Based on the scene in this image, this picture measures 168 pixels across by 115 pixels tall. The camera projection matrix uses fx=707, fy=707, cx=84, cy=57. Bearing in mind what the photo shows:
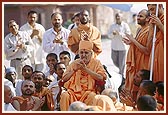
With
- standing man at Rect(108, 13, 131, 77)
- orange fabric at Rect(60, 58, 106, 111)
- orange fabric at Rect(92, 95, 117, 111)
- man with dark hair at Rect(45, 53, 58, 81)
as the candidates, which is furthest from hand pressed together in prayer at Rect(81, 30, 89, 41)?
standing man at Rect(108, 13, 131, 77)

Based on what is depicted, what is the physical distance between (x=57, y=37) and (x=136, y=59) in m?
1.28

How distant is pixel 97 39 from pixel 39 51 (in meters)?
1.76

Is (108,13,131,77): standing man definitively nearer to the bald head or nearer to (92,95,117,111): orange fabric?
(92,95,117,111): orange fabric

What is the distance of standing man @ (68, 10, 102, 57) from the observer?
799cm

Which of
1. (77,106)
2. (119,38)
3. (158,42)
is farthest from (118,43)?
(77,106)

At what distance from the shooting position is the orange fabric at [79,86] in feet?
24.3

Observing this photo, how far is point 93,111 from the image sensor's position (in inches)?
275

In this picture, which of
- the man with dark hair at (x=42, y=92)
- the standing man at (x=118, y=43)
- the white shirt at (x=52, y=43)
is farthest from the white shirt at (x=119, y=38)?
the man with dark hair at (x=42, y=92)

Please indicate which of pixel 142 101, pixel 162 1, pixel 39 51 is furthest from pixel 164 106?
pixel 39 51

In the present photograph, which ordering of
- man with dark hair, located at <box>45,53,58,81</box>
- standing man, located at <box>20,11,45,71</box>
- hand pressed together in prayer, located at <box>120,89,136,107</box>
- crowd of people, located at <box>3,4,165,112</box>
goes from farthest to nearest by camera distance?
standing man, located at <box>20,11,45,71</box>
man with dark hair, located at <box>45,53,58,81</box>
hand pressed together in prayer, located at <box>120,89,136,107</box>
crowd of people, located at <box>3,4,165,112</box>

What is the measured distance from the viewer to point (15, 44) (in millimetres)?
9086

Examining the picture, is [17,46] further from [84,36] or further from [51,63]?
[84,36]

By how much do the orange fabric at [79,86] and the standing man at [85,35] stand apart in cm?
47

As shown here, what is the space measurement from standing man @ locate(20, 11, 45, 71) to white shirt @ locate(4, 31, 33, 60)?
0.37 ft
